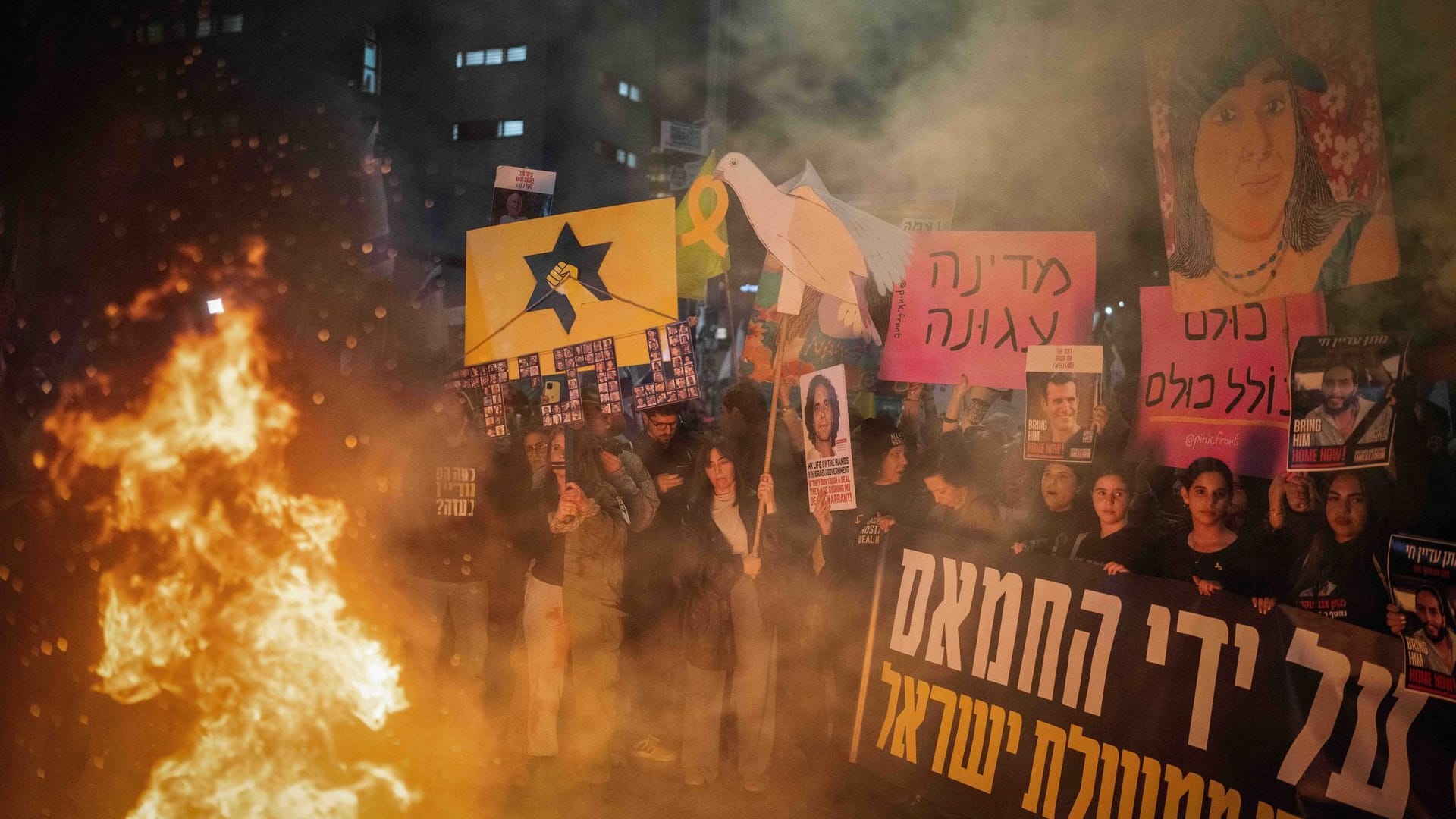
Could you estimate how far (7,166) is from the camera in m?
7.73

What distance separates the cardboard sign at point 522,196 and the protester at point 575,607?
3.90ft

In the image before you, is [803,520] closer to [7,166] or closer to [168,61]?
[7,166]

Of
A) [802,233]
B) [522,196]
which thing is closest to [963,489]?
[802,233]

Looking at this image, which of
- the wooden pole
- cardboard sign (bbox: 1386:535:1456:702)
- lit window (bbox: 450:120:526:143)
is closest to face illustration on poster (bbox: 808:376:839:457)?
the wooden pole

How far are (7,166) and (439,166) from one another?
13650mm

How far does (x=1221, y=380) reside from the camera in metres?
3.16

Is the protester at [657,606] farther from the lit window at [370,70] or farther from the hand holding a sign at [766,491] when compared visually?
the lit window at [370,70]

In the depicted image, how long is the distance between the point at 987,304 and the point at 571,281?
1895 millimetres

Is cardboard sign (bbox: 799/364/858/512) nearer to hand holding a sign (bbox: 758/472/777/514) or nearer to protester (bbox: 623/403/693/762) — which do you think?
hand holding a sign (bbox: 758/472/777/514)

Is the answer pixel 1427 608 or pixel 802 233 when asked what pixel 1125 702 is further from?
pixel 802 233

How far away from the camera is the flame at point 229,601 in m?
3.26

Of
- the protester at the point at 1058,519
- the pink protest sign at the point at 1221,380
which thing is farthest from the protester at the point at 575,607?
the pink protest sign at the point at 1221,380

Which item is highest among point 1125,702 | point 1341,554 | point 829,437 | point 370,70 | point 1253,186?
point 370,70

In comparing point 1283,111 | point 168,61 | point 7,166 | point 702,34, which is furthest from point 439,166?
point 1283,111
